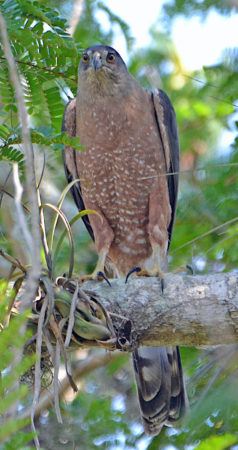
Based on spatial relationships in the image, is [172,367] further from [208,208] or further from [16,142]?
[16,142]

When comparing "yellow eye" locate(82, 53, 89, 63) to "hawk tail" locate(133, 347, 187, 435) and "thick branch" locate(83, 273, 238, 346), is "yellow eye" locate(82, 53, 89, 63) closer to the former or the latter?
"thick branch" locate(83, 273, 238, 346)

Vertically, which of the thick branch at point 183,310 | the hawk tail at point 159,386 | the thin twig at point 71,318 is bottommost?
the hawk tail at point 159,386

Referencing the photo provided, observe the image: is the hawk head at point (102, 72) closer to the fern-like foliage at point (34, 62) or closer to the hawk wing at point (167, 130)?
the hawk wing at point (167, 130)

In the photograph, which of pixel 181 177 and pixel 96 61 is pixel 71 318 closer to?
pixel 96 61

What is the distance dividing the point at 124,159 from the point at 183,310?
1706mm

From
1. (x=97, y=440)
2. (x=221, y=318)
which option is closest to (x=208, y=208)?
(x=221, y=318)

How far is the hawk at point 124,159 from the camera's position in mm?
4449

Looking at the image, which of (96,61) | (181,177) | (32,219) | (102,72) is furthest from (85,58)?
(32,219)

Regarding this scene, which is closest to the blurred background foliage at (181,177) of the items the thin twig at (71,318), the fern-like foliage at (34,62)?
the fern-like foliage at (34,62)

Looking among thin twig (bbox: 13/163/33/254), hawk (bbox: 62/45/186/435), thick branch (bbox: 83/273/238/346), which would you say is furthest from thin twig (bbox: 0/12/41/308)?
hawk (bbox: 62/45/186/435)

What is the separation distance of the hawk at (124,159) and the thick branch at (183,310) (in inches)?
40.9

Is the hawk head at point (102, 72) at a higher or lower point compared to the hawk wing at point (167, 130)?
higher

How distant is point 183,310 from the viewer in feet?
10.2

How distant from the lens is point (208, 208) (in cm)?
459
